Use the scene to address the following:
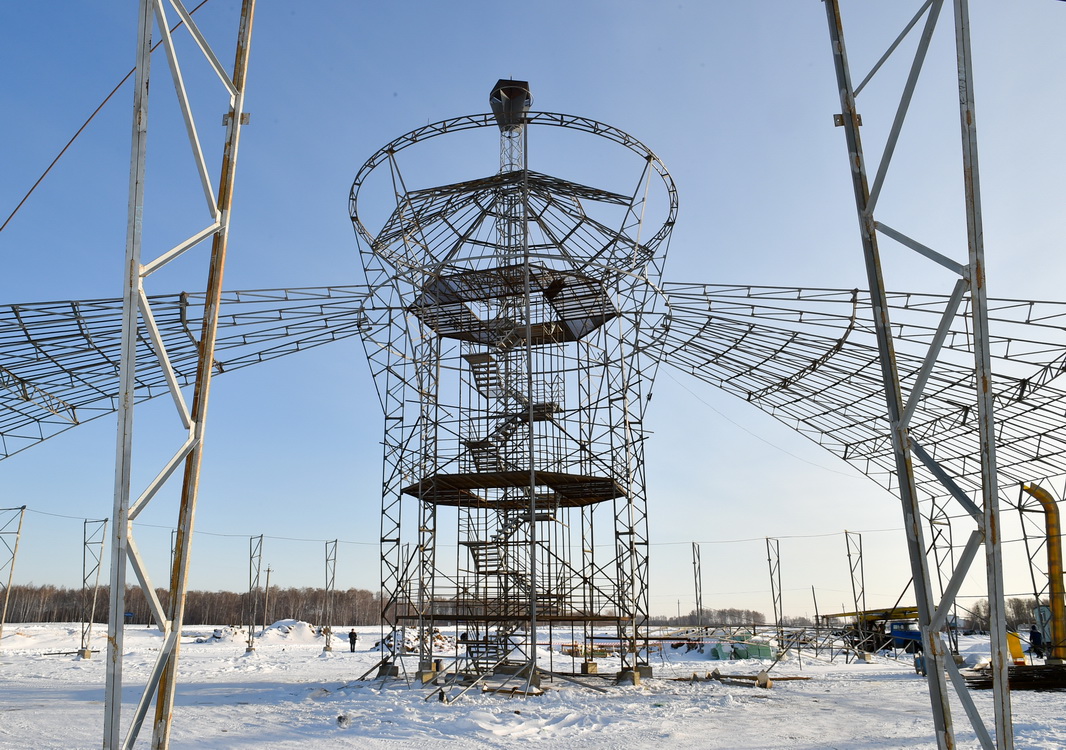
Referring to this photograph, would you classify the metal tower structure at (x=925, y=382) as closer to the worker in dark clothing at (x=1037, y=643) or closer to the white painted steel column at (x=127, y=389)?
the white painted steel column at (x=127, y=389)

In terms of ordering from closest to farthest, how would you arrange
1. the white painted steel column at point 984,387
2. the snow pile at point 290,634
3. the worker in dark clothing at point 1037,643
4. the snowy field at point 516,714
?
the white painted steel column at point 984,387, the snowy field at point 516,714, the worker in dark clothing at point 1037,643, the snow pile at point 290,634

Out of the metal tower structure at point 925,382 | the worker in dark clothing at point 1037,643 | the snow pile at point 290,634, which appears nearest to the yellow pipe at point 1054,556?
the worker in dark clothing at point 1037,643

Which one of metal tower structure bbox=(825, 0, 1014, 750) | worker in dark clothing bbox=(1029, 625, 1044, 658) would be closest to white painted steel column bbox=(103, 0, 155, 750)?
metal tower structure bbox=(825, 0, 1014, 750)

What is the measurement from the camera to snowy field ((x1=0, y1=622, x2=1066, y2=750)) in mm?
13602

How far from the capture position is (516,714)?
16.5m

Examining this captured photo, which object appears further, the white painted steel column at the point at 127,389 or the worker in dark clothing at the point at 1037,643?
the worker in dark clothing at the point at 1037,643

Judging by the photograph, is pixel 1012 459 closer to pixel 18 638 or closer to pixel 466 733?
pixel 466 733

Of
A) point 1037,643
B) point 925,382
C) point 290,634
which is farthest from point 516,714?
point 290,634

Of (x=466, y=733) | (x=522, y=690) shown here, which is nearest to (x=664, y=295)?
(x=522, y=690)

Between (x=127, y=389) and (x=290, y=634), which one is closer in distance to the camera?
(x=127, y=389)

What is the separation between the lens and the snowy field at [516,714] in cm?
1360

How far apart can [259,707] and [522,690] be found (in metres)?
6.13

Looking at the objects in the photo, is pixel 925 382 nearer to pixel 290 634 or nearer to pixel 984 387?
pixel 984 387

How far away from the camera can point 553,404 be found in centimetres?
2284
